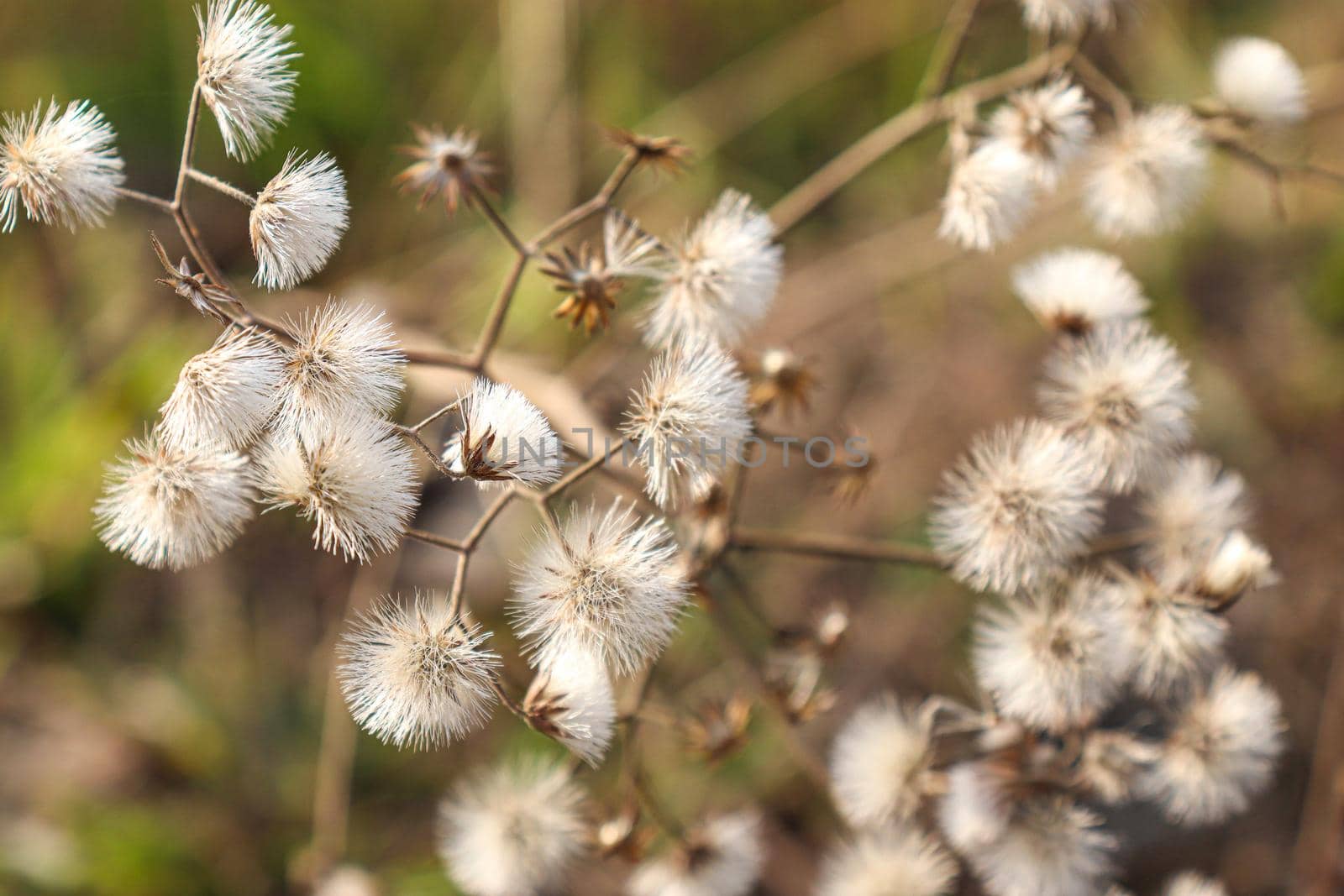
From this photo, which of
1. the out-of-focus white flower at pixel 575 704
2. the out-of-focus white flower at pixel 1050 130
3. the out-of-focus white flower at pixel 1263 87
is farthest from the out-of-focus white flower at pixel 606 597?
the out-of-focus white flower at pixel 1263 87

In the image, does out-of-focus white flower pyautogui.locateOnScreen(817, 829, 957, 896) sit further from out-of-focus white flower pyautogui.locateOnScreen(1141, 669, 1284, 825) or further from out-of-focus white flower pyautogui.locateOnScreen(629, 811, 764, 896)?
out-of-focus white flower pyautogui.locateOnScreen(1141, 669, 1284, 825)

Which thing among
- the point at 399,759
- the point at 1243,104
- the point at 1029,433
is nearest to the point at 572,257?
the point at 1029,433

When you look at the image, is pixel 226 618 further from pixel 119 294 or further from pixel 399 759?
pixel 119 294

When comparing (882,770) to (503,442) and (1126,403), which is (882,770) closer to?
(1126,403)

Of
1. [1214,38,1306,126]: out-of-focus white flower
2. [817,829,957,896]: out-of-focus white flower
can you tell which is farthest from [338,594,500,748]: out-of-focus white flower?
[1214,38,1306,126]: out-of-focus white flower

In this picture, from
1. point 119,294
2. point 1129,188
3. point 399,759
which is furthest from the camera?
point 119,294

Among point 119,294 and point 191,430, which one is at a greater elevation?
point 191,430
